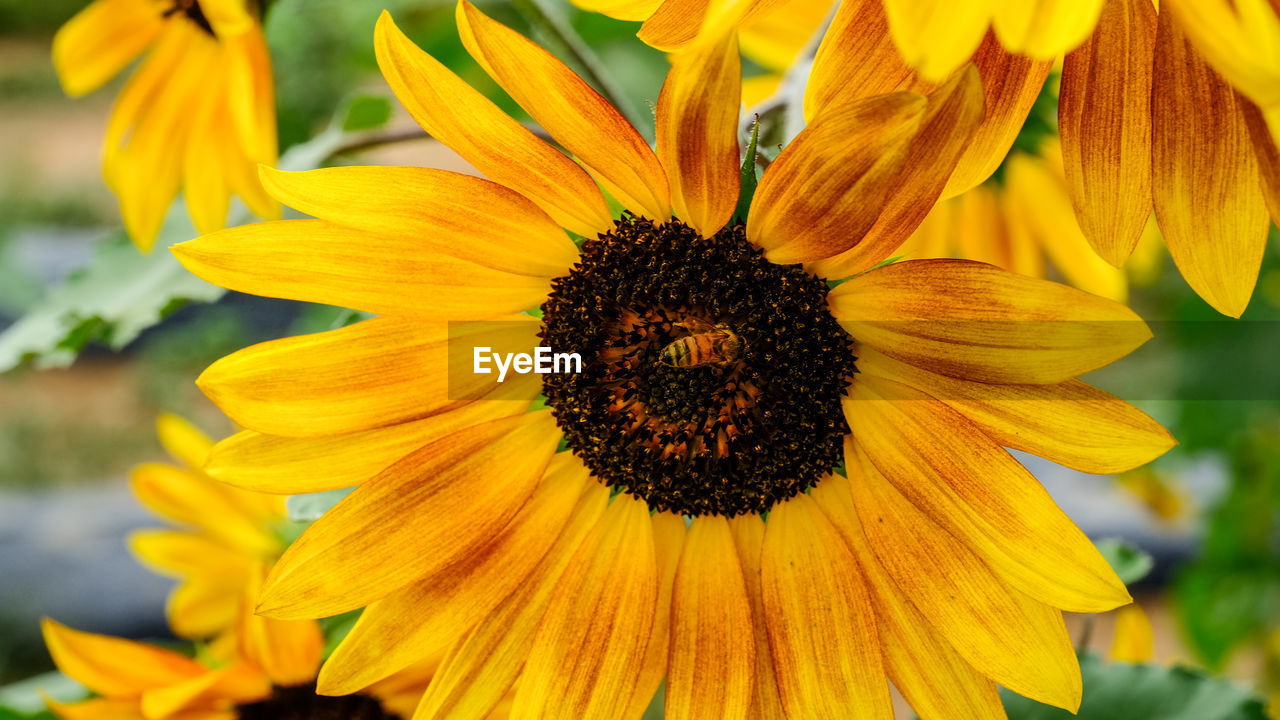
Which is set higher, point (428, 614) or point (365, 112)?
point (365, 112)

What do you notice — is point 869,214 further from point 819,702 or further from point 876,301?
point 819,702

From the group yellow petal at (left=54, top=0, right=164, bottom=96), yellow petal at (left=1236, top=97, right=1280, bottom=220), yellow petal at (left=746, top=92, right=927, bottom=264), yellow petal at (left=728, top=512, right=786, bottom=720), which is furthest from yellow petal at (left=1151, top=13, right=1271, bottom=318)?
yellow petal at (left=54, top=0, right=164, bottom=96)

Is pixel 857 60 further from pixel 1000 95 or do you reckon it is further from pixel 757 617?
pixel 757 617

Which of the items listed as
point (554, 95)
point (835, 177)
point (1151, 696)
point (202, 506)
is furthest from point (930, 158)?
point (202, 506)

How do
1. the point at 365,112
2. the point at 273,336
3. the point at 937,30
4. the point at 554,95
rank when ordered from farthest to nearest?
the point at 273,336, the point at 365,112, the point at 554,95, the point at 937,30

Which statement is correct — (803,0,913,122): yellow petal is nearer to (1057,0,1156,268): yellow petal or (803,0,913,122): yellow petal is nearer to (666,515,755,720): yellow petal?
(1057,0,1156,268): yellow petal

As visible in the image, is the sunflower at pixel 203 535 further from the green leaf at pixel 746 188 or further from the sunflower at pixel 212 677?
the green leaf at pixel 746 188
